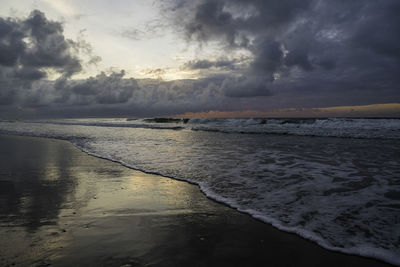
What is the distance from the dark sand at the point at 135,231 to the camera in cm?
257

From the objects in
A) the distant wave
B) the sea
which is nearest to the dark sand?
the sea

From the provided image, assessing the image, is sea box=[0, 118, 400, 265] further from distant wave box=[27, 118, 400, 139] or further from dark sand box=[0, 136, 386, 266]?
distant wave box=[27, 118, 400, 139]

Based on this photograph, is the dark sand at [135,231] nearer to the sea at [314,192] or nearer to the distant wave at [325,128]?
the sea at [314,192]

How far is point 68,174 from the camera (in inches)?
255

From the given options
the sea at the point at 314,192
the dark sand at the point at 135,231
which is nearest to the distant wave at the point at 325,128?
the sea at the point at 314,192

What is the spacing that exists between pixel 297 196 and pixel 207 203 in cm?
177

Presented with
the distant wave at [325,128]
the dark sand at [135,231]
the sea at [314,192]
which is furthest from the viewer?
the distant wave at [325,128]

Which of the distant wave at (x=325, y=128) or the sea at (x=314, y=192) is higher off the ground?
the distant wave at (x=325, y=128)

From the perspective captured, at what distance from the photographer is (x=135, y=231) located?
10.6ft

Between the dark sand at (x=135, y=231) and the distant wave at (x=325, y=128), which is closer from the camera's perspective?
the dark sand at (x=135, y=231)

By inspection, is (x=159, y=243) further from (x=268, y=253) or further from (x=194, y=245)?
(x=268, y=253)

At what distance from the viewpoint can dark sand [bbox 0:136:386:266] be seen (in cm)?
257

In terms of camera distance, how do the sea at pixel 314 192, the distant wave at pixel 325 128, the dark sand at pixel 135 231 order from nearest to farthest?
the dark sand at pixel 135 231 < the sea at pixel 314 192 < the distant wave at pixel 325 128

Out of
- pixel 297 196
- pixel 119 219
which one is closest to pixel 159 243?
pixel 119 219
